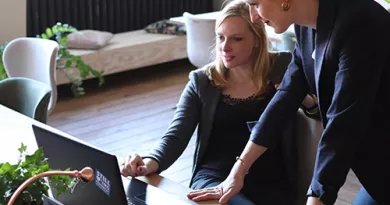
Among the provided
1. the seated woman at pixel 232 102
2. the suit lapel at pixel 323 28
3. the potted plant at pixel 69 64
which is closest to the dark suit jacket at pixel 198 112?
the seated woman at pixel 232 102

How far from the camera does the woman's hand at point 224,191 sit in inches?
61.7

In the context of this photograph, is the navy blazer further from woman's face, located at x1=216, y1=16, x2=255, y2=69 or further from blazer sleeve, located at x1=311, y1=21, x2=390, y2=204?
woman's face, located at x1=216, y1=16, x2=255, y2=69

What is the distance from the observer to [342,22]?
139 centimetres

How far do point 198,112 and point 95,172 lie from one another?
81 centimetres

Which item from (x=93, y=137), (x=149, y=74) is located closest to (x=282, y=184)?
(x=93, y=137)

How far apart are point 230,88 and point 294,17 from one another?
0.75m

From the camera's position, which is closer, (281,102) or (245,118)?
(281,102)

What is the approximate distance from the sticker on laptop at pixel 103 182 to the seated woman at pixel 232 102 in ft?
2.31

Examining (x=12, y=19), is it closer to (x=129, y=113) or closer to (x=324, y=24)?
(x=129, y=113)

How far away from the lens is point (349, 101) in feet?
4.40

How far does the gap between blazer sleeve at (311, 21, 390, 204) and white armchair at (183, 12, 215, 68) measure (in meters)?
3.00

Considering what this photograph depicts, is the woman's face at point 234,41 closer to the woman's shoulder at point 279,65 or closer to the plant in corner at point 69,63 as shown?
the woman's shoulder at point 279,65

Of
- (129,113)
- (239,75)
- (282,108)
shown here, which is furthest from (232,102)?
(129,113)

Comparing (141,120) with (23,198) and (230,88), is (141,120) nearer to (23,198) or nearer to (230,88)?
(230,88)
